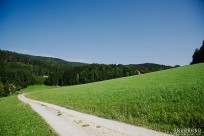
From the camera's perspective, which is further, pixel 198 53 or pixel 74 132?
pixel 198 53

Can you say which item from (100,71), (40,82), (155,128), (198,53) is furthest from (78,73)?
(155,128)

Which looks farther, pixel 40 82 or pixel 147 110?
pixel 40 82

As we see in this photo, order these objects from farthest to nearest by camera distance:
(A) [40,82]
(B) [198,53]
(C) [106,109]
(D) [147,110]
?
1. (A) [40,82]
2. (B) [198,53]
3. (C) [106,109]
4. (D) [147,110]

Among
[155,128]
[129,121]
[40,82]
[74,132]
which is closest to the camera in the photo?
[155,128]

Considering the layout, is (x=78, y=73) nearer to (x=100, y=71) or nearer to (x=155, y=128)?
(x=100, y=71)

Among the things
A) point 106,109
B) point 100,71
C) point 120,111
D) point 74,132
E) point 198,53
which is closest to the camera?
point 74,132

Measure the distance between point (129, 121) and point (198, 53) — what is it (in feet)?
351

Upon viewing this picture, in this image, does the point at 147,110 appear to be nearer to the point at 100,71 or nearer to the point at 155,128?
the point at 155,128

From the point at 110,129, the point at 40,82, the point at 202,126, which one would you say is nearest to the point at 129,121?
the point at 110,129

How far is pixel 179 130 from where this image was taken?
13250mm

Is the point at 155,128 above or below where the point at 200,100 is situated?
below

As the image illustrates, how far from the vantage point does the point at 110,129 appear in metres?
15.3

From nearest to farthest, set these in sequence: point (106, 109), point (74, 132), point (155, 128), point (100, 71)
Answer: point (155, 128) → point (74, 132) → point (106, 109) → point (100, 71)

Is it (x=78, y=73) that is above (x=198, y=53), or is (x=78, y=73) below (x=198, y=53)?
below
